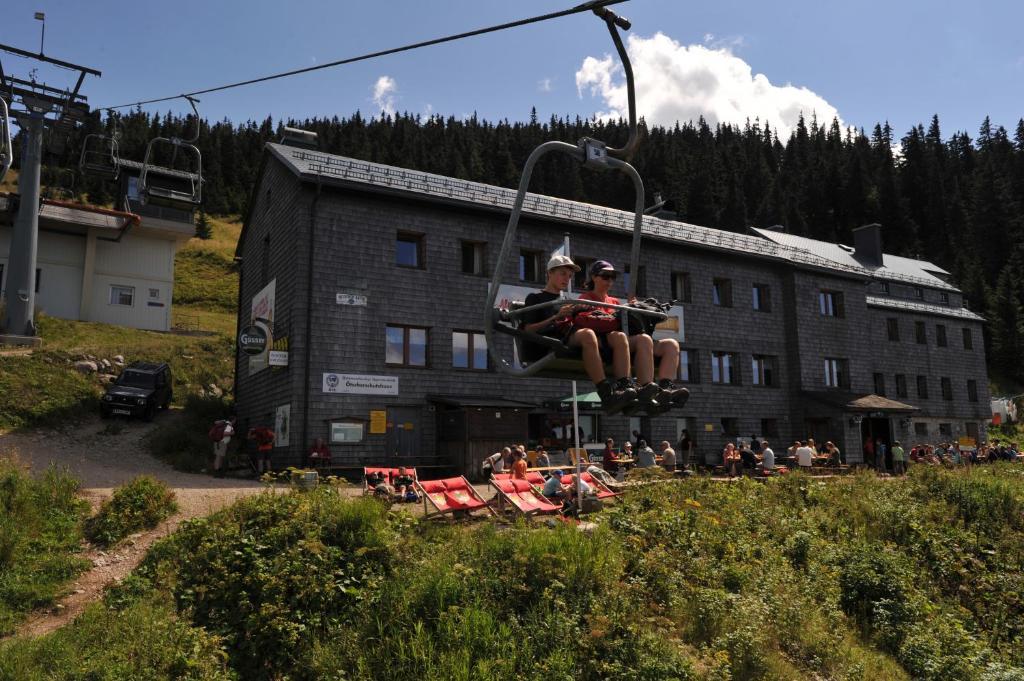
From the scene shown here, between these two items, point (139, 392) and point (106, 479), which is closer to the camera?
point (106, 479)

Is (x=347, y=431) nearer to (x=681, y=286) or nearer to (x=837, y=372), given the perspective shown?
(x=681, y=286)

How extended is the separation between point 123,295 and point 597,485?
3105 cm

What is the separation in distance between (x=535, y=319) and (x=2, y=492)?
408 inches

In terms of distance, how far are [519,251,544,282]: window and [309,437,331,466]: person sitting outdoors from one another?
9107 millimetres

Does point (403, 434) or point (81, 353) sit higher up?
point (81, 353)

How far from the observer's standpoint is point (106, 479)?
639 inches

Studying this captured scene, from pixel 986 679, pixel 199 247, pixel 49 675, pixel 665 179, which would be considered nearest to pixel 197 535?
pixel 49 675

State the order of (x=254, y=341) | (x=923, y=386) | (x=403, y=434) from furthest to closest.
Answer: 1. (x=923, y=386)
2. (x=254, y=341)
3. (x=403, y=434)

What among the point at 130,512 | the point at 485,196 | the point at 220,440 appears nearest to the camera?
the point at 130,512

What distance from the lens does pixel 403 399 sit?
71.5ft

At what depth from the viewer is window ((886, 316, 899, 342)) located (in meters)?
39.0

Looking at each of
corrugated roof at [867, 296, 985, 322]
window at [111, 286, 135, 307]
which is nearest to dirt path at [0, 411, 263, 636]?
window at [111, 286, 135, 307]

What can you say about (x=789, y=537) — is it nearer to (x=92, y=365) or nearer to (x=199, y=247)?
(x=92, y=365)

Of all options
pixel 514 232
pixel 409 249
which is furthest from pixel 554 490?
pixel 409 249
